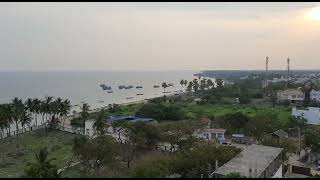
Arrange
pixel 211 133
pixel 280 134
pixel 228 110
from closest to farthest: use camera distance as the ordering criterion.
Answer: pixel 280 134 → pixel 211 133 → pixel 228 110

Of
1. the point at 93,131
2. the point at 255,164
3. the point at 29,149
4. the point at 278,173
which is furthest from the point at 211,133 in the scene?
the point at 255,164

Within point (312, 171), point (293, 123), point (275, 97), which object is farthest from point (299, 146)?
point (275, 97)

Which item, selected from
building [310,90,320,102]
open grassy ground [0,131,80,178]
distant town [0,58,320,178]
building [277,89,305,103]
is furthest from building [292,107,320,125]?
open grassy ground [0,131,80,178]

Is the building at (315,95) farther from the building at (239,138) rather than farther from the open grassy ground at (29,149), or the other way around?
the open grassy ground at (29,149)

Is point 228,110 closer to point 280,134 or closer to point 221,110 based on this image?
point 221,110

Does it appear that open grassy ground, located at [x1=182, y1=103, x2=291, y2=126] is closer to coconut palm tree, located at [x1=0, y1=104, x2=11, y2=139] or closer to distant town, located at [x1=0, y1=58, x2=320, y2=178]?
distant town, located at [x1=0, y1=58, x2=320, y2=178]

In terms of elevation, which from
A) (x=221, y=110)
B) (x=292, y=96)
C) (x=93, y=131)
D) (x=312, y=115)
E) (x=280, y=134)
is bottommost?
(x=93, y=131)
